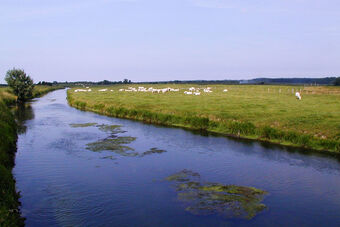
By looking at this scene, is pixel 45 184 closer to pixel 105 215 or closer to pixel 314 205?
pixel 105 215

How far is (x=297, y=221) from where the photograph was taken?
512 inches

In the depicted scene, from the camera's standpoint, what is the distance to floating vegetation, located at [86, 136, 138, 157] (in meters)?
24.1

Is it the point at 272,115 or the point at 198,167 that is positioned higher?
the point at 272,115

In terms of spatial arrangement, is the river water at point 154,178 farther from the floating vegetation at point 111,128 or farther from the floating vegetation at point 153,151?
the floating vegetation at point 111,128

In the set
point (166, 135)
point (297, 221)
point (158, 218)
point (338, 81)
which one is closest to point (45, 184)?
point (158, 218)

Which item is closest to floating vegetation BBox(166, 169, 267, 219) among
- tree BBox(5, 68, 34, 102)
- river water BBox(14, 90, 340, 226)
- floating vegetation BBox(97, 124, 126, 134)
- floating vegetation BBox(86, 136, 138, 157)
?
river water BBox(14, 90, 340, 226)

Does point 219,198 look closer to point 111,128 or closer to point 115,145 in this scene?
point 115,145

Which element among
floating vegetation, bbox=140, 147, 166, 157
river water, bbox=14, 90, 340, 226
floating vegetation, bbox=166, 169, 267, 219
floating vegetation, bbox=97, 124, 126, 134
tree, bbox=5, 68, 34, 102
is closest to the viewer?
river water, bbox=14, 90, 340, 226

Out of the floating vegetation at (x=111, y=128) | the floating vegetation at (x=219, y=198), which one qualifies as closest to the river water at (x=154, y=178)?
the floating vegetation at (x=219, y=198)

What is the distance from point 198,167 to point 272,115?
1515 centimetres

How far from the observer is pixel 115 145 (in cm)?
2603

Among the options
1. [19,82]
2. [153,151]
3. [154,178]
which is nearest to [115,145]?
[153,151]

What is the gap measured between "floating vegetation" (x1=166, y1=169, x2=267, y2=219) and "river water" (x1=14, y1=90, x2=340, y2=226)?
8.3 inches

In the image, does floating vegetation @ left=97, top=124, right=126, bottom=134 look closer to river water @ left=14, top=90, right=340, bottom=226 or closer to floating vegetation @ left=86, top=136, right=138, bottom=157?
river water @ left=14, top=90, right=340, bottom=226
